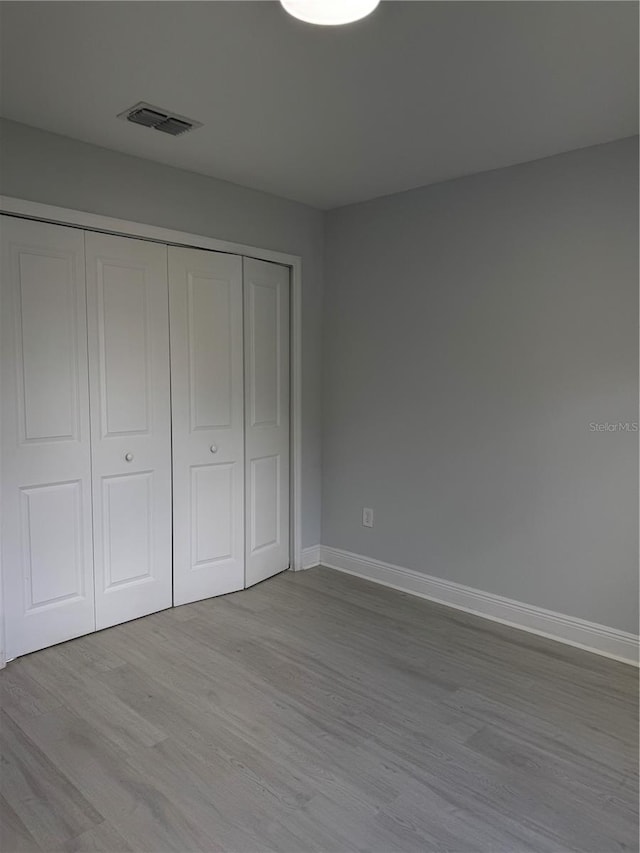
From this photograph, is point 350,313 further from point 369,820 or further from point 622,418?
point 369,820

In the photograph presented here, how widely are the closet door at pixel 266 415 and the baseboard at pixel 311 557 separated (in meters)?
0.17

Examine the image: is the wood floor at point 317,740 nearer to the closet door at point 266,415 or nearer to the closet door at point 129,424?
the closet door at point 129,424

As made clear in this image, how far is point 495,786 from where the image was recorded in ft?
6.49

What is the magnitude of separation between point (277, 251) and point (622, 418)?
7.16 ft

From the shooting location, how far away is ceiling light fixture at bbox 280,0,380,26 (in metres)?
1.58

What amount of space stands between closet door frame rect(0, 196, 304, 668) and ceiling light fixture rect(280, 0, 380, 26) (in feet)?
5.21

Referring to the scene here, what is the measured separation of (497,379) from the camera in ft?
10.5

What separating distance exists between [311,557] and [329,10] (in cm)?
323

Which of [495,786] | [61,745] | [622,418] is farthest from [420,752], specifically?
[622,418]

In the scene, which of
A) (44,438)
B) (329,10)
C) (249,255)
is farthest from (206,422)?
(329,10)

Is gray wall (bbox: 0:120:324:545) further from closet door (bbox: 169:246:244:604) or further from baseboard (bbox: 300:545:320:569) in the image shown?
closet door (bbox: 169:246:244:604)

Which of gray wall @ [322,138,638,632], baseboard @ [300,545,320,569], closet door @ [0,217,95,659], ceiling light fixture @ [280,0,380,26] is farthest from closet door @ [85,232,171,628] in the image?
ceiling light fixture @ [280,0,380,26]

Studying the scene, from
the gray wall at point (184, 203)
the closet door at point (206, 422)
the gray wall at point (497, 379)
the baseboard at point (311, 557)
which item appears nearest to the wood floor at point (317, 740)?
the closet door at point (206, 422)

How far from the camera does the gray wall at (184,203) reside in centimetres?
268
